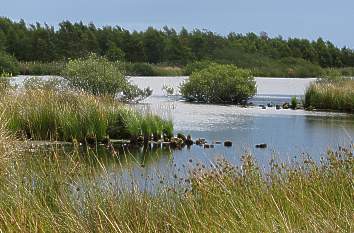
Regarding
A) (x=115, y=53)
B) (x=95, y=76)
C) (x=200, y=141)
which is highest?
(x=115, y=53)

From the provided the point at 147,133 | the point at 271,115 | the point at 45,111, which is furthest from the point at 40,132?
the point at 271,115

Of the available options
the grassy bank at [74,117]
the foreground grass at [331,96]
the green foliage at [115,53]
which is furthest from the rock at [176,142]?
the green foliage at [115,53]

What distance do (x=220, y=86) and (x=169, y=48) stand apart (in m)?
31.7

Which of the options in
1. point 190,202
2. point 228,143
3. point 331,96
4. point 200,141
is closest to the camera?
point 190,202

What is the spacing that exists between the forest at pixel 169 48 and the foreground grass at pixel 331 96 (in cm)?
2567

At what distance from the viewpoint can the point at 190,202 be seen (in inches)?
231

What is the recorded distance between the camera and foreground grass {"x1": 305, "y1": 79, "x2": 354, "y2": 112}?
28219mm

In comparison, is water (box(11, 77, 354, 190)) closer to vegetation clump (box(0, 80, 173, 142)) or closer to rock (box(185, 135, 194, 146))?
rock (box(185, 135, 194, 146))

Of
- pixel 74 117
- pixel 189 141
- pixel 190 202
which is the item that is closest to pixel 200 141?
pixel 189 141

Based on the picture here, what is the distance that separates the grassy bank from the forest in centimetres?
3616

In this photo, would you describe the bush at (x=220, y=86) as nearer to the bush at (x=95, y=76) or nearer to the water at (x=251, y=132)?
the water at (x=251, y=132)

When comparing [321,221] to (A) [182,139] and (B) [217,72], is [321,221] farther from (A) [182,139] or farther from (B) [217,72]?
(B) [217,72]

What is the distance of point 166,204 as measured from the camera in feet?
19.7

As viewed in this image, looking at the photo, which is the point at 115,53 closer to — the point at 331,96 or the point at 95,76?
the point at 331,96
